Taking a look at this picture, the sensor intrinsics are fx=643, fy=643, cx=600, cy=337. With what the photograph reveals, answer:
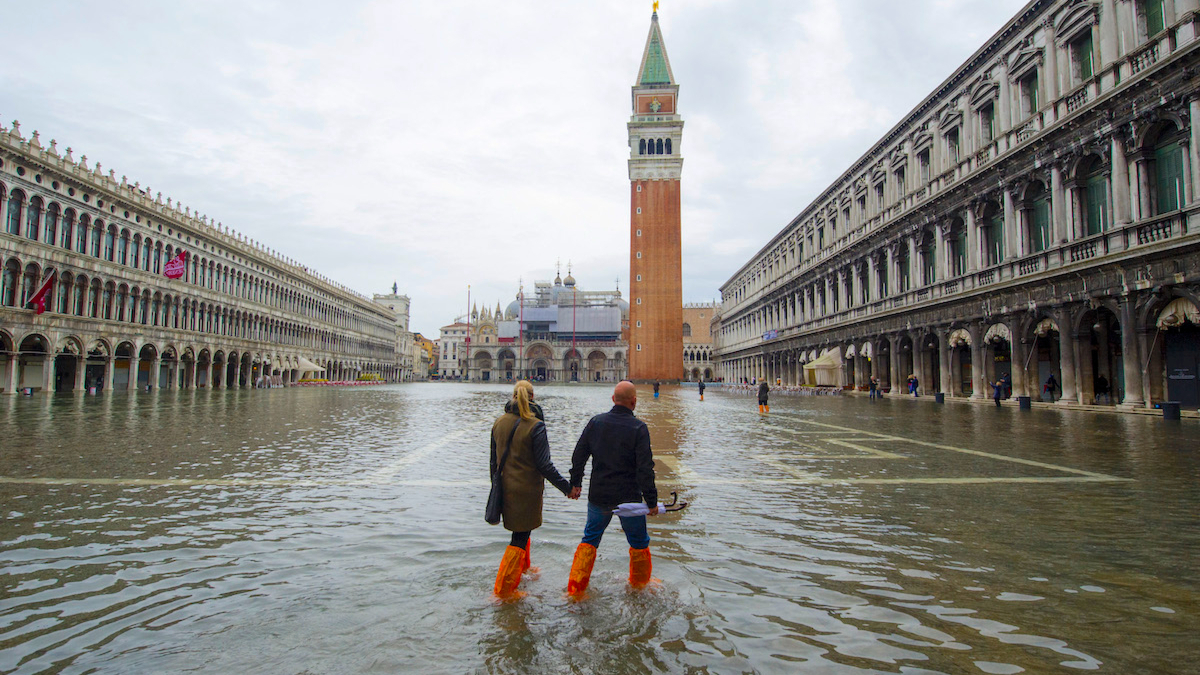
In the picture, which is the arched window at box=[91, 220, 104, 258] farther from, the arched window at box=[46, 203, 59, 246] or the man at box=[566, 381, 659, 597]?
the man at box=[566, 381, 659, 597]

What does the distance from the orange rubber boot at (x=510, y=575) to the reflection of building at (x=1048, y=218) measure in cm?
2124

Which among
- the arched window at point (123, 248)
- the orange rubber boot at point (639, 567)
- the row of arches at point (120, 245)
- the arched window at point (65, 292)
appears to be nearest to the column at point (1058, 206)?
the orange rubber boot at point (639, 567)

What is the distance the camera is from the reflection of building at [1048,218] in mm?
18938

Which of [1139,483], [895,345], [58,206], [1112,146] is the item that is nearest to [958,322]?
[895,345]

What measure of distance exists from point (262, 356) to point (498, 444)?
68.7 metres

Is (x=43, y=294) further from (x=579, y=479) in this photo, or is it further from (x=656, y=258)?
(x=656, y=258)

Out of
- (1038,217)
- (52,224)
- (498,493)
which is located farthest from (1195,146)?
(52,224)

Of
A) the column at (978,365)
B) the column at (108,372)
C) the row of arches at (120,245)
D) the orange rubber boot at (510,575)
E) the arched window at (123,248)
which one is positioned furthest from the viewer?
the arched window at (123,248)

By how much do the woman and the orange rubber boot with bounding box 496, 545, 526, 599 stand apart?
0.06 feet

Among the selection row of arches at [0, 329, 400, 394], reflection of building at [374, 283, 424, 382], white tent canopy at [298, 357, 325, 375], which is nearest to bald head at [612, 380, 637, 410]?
row of arches at [0, 329, 400, 394]

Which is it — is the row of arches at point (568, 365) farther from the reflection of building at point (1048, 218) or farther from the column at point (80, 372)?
the column at point (80, 372)

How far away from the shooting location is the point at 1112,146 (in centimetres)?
2078

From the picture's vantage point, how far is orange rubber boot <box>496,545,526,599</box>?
4797 millimetres

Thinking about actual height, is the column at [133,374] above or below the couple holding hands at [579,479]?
above
